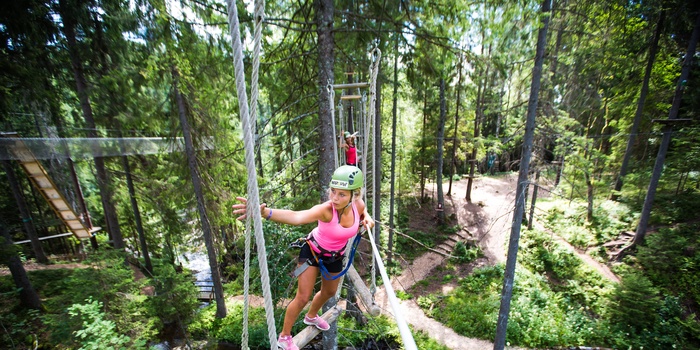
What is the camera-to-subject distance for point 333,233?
2432 millimetres

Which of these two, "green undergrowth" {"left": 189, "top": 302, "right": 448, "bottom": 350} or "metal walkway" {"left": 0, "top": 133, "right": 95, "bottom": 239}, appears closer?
"metal walkway" {"left": 0, "top": 133, "right": 95, "bottom": 239}

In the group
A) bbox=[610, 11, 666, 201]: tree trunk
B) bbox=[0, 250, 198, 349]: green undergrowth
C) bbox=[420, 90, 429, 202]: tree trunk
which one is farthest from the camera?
bbox=[420, 90, 429, 202]: tree trunk

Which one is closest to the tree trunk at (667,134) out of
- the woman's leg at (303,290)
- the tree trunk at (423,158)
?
the tree trunk at (423,158)

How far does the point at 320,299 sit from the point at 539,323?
8.47 meters

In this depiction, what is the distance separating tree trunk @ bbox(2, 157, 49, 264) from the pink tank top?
1036cm

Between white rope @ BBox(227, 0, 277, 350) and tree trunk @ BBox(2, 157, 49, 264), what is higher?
white rope @ BBox(227, 0, 277, 350)

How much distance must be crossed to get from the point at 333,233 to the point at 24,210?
11.5 meters

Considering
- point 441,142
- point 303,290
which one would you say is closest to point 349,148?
point 303,290

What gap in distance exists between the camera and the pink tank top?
2422 millimetres

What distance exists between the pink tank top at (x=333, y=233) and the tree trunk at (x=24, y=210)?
1036 centimetres

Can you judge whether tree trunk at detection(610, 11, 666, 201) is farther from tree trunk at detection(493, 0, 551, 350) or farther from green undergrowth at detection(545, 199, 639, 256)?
tree trunk at detection(493, 0, 551, 350)

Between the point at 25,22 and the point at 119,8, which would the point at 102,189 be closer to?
the point at 25,22

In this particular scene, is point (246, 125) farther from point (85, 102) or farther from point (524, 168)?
point (85, 102)

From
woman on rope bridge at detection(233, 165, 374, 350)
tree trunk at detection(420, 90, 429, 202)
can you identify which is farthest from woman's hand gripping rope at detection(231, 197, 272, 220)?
tree trunk at detection(420, 90, 429, 202)
